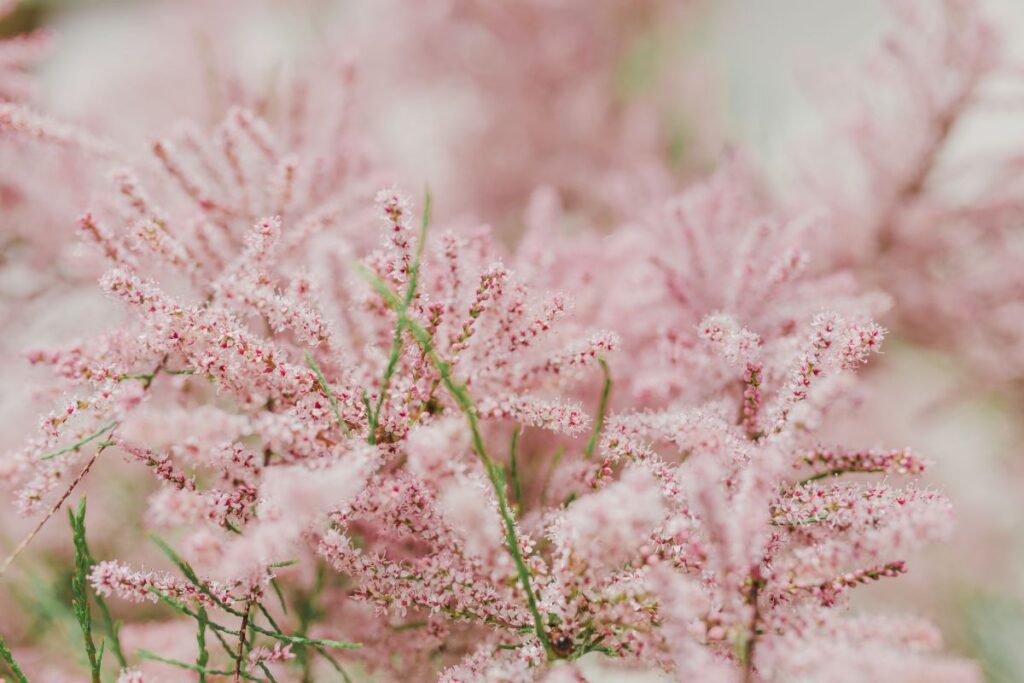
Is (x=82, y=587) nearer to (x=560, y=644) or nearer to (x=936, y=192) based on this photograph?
(x=560, y=644)

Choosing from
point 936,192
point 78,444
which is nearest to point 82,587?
point 78,444

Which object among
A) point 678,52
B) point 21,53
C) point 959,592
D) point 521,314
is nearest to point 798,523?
point 521,314

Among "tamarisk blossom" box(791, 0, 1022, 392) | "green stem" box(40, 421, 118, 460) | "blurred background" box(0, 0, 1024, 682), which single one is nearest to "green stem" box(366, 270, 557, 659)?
"green stem" box(40, 421, 118, 460)

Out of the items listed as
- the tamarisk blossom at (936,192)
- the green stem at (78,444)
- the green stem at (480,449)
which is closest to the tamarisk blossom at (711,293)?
the green stem at (480,449)

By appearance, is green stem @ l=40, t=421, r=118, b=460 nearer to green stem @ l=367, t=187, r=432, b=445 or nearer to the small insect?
green stem @ l=367, t=187, r=432, b=445

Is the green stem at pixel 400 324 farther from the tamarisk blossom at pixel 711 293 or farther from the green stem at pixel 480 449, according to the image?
the tamarisk blossom at pixel 711 293

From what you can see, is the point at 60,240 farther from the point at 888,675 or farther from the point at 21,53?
the point at 888,675
